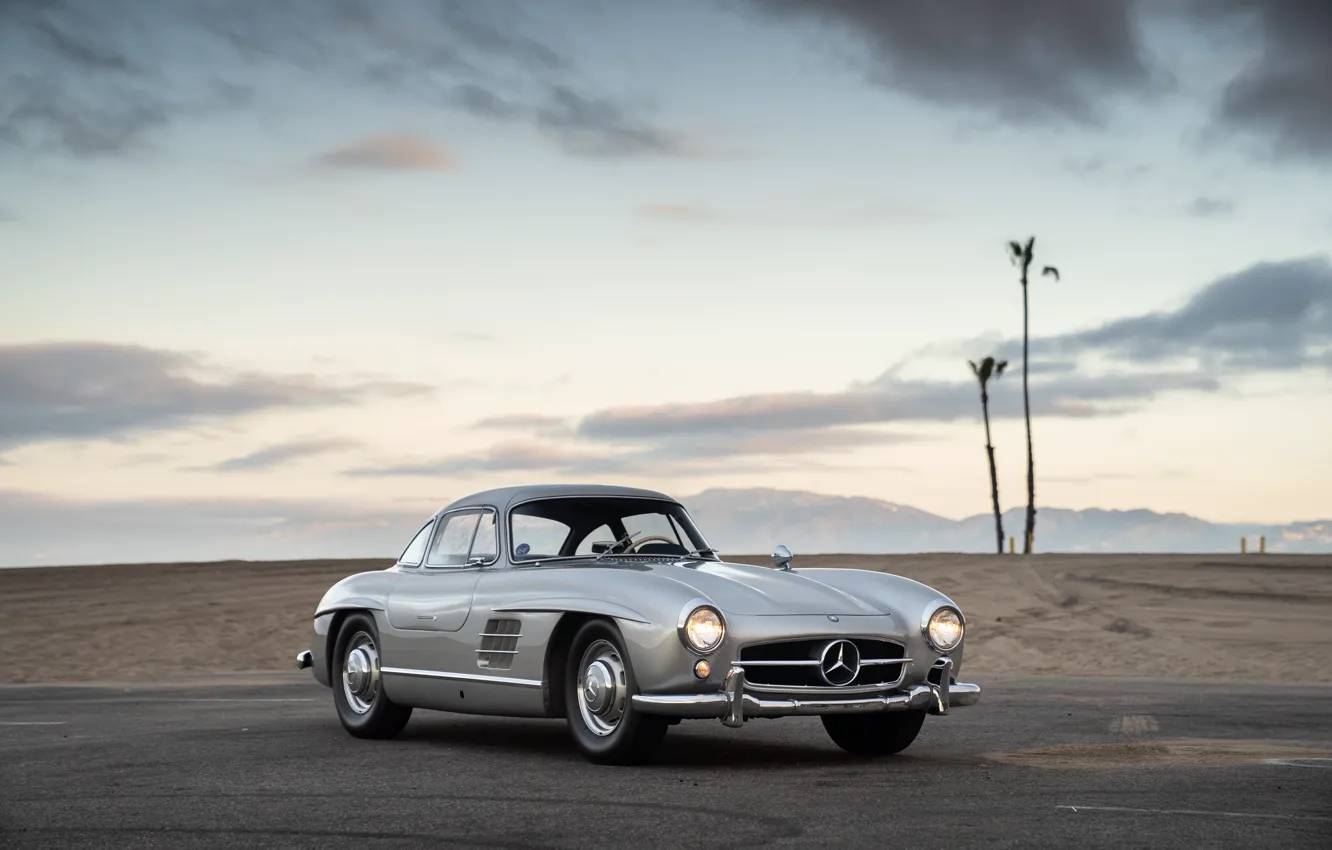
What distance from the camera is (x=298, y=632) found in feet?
85.5

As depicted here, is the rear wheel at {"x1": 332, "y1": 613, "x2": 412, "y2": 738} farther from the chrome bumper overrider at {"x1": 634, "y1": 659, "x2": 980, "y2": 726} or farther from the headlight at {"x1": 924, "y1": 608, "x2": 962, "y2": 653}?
the headlight at {"x1": 924, "y1": 608, "x2": 962, "y2": 653}

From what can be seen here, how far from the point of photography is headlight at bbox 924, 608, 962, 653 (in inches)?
356

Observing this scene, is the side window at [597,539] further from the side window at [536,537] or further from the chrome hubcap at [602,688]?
the chrome hubcap at [602,688]

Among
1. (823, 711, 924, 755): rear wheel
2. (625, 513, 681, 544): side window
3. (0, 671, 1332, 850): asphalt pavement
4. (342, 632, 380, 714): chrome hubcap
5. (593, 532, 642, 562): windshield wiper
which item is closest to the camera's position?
(0, 671, 1332, 850): asphalt pavement

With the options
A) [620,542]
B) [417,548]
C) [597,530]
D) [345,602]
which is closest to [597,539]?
[597,530]

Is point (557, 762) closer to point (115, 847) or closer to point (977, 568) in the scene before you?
point (115, 847)

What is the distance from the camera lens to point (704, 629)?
326 inches

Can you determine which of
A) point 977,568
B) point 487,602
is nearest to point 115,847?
point 487,602

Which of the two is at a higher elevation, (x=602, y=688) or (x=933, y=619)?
(x=933, y=619)

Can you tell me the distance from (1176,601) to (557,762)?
22560 mm

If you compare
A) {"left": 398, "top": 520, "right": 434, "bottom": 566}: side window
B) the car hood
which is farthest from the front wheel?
{"left": 398, "top": 520, "right": 434, "bottom": 566}: side window

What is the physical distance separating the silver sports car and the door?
0.04 ft

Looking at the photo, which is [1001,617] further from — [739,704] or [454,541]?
[739,704]

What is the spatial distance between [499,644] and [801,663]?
1980 millimetres
